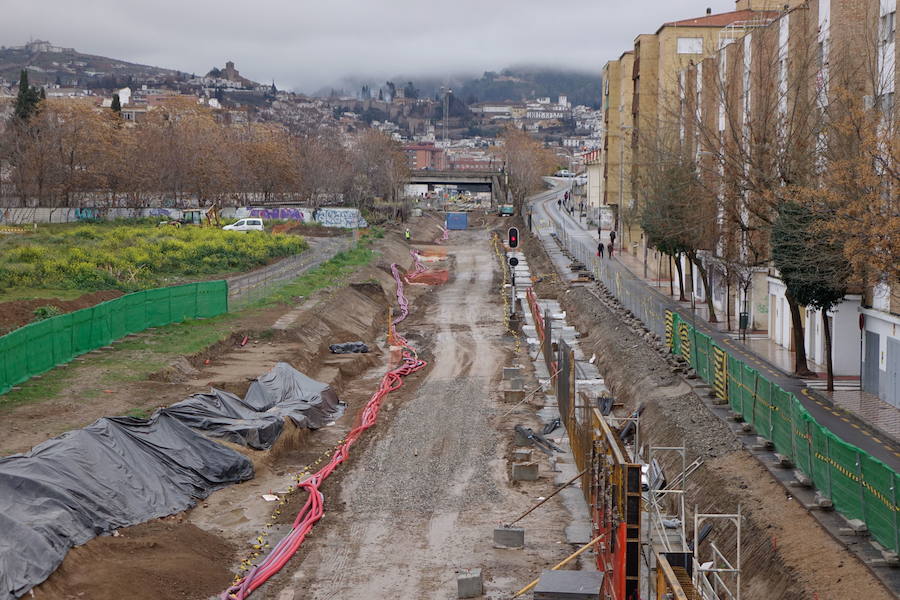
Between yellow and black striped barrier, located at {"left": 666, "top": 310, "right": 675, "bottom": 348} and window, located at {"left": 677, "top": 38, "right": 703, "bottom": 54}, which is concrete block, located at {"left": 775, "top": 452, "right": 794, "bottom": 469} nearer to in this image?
yellow and black striped barrier, located at {"left": 666, "top": 310, "right": 675, "bottom": 348}

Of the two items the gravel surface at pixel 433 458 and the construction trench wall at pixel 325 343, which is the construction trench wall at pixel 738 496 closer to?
the gravel surface at pixel 433 458

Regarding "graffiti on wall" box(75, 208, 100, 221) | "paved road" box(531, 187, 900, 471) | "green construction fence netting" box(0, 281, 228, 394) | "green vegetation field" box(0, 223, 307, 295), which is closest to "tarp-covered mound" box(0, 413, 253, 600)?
"green construction fence netting" box(0, 281, 228, 394)

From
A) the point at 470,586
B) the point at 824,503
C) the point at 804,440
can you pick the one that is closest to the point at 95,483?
the point at 470,586

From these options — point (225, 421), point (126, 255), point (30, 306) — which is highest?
point (126, 255)

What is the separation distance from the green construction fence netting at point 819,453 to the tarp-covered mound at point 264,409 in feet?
38.9

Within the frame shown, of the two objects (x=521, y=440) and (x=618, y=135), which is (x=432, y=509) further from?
(x=618, y=135)

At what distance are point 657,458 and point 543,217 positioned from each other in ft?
337

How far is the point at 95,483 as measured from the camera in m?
19.7

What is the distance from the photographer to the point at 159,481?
22094 millimetres

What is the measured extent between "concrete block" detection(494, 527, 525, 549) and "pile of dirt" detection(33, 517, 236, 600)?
519 centimetres

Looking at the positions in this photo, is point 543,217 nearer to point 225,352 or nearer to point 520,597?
point 225,352

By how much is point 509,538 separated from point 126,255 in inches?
1698

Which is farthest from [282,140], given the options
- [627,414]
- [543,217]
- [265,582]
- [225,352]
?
[265,582]

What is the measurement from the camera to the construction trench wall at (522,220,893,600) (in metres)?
15.2
